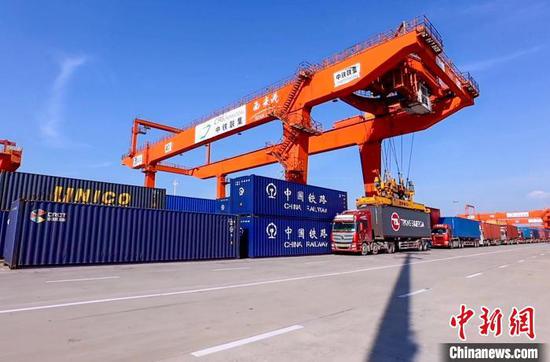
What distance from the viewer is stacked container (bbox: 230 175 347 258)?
72.5 feet

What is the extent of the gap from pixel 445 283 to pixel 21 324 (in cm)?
1058

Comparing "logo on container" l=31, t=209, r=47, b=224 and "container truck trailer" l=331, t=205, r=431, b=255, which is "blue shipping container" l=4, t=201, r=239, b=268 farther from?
"container truck trailer" l=331, t=205, r=431, b=255

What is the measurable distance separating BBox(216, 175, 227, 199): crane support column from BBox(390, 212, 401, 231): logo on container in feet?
65.2

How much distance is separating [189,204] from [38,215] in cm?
1383

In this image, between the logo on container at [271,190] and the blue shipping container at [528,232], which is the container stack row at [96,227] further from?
the blue shipping container at [528,232]

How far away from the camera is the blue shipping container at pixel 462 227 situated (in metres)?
40.2

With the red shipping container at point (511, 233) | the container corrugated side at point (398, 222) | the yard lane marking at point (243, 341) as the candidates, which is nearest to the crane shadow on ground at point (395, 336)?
the yard lane marking at point (243, 341)

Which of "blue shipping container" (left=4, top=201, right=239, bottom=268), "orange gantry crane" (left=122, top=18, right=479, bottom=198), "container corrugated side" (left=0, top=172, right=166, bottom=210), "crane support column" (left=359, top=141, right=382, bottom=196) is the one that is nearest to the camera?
"blue shipping container" (left=4, top=201, right=239, bottom=268)

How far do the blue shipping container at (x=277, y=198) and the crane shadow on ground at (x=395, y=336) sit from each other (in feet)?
49.8

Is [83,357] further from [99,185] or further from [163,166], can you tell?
[163,166]

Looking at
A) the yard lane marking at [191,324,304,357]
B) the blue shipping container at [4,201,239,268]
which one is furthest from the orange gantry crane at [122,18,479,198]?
the yard lane marking at [191,324,304,357]

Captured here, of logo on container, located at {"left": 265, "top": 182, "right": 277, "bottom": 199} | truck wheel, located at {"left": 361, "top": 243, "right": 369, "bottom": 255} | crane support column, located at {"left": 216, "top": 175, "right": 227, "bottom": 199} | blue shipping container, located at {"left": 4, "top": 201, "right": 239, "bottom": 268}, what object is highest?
crane support column, located at {"left": 216, "top": 175, "right": 227, "bottom": 199}

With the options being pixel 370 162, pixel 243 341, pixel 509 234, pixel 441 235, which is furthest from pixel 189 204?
pixel 509 234

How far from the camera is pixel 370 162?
2869 cm
